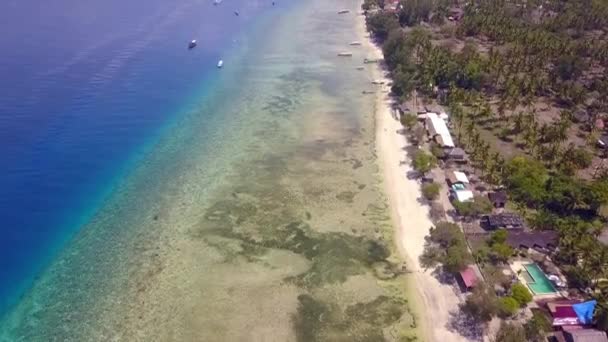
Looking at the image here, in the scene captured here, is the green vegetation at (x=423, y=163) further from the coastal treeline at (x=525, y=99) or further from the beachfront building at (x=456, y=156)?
the coastal treeline at (x=525, y=99)

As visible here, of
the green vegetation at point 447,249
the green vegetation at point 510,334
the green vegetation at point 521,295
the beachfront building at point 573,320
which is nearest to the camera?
the green vegetation at point 510,334

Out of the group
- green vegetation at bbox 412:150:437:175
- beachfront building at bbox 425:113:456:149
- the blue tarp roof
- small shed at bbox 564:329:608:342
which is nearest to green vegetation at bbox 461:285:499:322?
small shed at bbox 564:329:608:342

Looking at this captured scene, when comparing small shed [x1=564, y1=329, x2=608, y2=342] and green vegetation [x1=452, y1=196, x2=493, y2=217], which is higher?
green vegetation [x1=452, y1=196, x2=493, y2=217]

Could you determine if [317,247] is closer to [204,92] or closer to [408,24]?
[204,92]

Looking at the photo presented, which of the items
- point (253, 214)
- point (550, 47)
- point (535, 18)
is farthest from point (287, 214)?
point (535, 18)

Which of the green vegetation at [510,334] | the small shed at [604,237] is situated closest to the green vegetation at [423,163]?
the small shed at [604,237]

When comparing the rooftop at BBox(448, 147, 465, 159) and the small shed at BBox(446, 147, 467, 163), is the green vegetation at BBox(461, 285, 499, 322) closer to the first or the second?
the small shed at BBox(446, 147, 467, 163)

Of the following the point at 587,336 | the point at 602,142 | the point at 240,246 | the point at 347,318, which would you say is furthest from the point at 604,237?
the point at 240,246
